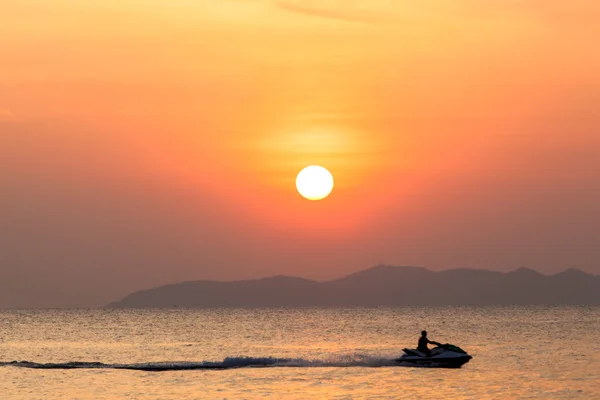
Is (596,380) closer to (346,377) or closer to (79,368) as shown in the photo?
(346,377)

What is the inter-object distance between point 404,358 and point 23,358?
39.3 meters

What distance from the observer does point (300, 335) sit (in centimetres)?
13188

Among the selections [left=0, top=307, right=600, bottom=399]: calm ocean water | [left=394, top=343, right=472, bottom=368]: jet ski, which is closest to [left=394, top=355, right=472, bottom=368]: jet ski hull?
[left=394, top=343, right=472, bottom=368]: jet ski

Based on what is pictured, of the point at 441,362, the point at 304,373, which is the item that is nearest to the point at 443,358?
the point at 441,362

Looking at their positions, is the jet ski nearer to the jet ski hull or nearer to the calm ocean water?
the jet ski hull

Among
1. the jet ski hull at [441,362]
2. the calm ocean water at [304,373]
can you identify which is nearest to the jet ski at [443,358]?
the jet ski hull at [441,362]

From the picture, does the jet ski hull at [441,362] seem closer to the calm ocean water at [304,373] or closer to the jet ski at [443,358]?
the jet ski at [443,358]

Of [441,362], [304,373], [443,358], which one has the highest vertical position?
[443,358]

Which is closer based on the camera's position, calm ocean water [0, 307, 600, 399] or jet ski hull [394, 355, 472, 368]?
calm ocean water [0, 307, 600, 399]

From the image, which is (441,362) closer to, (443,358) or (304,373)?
(443,358)

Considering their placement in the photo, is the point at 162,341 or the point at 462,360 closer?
the point at 462,360

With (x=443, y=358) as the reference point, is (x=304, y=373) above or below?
below

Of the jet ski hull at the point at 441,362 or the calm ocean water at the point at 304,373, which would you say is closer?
the calm ocean water at the point at 304,373

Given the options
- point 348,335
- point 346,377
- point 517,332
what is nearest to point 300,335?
point 348,335
